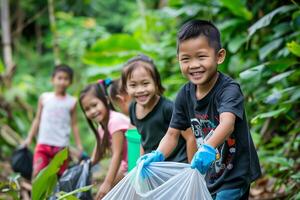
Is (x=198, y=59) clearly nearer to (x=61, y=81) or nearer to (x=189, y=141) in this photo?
(x=189, y=141)

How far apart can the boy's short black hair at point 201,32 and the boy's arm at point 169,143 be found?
51cm

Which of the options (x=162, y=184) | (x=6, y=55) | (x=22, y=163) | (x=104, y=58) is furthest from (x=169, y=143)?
(x=6, y=55)

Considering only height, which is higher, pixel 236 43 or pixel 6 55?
pixel 6 55

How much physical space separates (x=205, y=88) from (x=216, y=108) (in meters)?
0.13

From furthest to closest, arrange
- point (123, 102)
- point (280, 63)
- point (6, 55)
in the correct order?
1. point (6, 55)
2. point (123, 102)
3. point (280, 63)

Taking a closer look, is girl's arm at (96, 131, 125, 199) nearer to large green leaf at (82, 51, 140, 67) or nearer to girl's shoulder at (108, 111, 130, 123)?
girl's shoulder at (108, 111, 130, 123)

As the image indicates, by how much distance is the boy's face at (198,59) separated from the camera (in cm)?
244

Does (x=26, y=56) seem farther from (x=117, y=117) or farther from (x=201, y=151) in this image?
(x=201, y=151)

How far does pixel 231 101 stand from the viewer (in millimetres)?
2363

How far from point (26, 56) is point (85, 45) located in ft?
6.13

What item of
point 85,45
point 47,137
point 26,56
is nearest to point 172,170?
point 47,137

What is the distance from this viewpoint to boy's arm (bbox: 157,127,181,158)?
2.66 m

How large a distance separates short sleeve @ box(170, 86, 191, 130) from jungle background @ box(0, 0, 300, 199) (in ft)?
2.13

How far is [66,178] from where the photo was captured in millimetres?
3854
